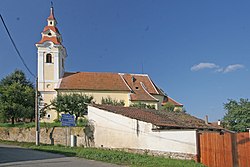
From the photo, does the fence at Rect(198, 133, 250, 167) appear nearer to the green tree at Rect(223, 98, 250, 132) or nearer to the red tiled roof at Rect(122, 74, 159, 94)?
the green tree at Rect(223, 98, 250, 132)

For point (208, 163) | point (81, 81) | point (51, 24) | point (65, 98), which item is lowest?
point (208, 163)

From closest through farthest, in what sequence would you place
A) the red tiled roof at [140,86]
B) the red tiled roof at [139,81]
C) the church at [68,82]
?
the church at [68,82] → the red tiled roof at [140,86] → the red tiled roof at [139,81]

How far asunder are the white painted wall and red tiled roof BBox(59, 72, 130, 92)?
24.0 metres

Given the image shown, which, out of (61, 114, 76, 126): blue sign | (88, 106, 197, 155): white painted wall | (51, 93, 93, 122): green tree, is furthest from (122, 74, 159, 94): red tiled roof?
(61, 114, 76, 126): blue sign

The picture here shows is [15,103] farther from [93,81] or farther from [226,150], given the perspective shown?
[226,150]

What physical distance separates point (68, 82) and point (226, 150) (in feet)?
130

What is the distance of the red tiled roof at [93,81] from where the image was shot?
4972cm

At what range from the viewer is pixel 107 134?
24516 millimetres

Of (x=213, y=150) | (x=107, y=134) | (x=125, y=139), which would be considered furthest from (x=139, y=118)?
(x=213, y=150)

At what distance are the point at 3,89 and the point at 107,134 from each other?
69.6 ft

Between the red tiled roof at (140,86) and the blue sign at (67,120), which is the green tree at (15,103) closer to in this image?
the blue sign at (67,120)

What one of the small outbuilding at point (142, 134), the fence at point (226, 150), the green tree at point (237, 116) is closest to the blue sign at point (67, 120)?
the small outbuilding at point (142, 134)

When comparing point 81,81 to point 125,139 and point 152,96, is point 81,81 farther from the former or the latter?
point 125,139

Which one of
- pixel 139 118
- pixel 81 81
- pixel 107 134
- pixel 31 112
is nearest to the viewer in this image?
pixel 139 118
